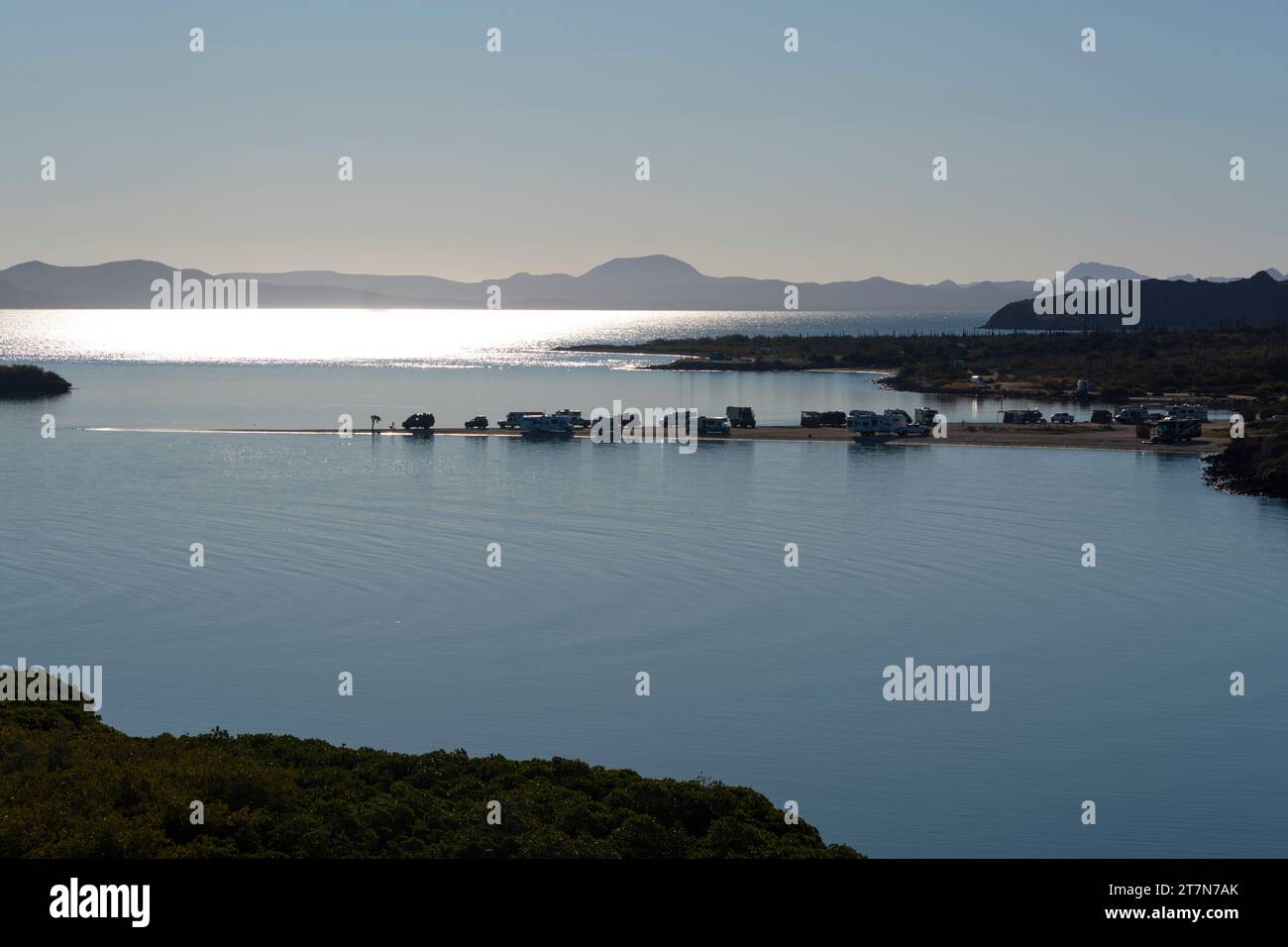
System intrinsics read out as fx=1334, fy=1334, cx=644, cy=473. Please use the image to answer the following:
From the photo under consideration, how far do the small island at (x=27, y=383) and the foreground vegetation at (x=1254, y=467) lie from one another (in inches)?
4513

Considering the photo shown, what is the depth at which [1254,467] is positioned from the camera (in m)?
74.1

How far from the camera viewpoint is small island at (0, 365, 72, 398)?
461 ft

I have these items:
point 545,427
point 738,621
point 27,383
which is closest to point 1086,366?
point 545,427

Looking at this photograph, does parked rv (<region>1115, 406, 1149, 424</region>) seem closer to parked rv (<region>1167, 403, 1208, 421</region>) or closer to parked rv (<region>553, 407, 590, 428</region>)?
parked rv (<region>1167, 403, 1208, 421</region>)

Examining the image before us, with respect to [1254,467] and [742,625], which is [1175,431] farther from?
[742,625]

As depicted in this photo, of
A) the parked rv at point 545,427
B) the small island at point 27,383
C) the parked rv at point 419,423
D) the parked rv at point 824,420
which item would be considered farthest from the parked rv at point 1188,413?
the small island at point 27,383

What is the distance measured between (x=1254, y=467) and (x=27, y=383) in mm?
121092

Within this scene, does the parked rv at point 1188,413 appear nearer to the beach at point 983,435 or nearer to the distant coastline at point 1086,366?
the beach at point 983,435

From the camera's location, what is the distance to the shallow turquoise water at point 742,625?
2705 centimetres

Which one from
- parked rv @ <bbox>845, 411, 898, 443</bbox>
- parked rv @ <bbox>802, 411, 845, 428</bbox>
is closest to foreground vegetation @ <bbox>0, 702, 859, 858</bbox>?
parked rv @ <bbox>845, 411, 898, 443</bbox>

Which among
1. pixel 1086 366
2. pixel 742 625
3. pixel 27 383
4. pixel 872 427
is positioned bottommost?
pixel 742 625

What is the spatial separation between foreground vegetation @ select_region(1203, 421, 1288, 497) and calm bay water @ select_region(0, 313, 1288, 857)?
2.31 m
